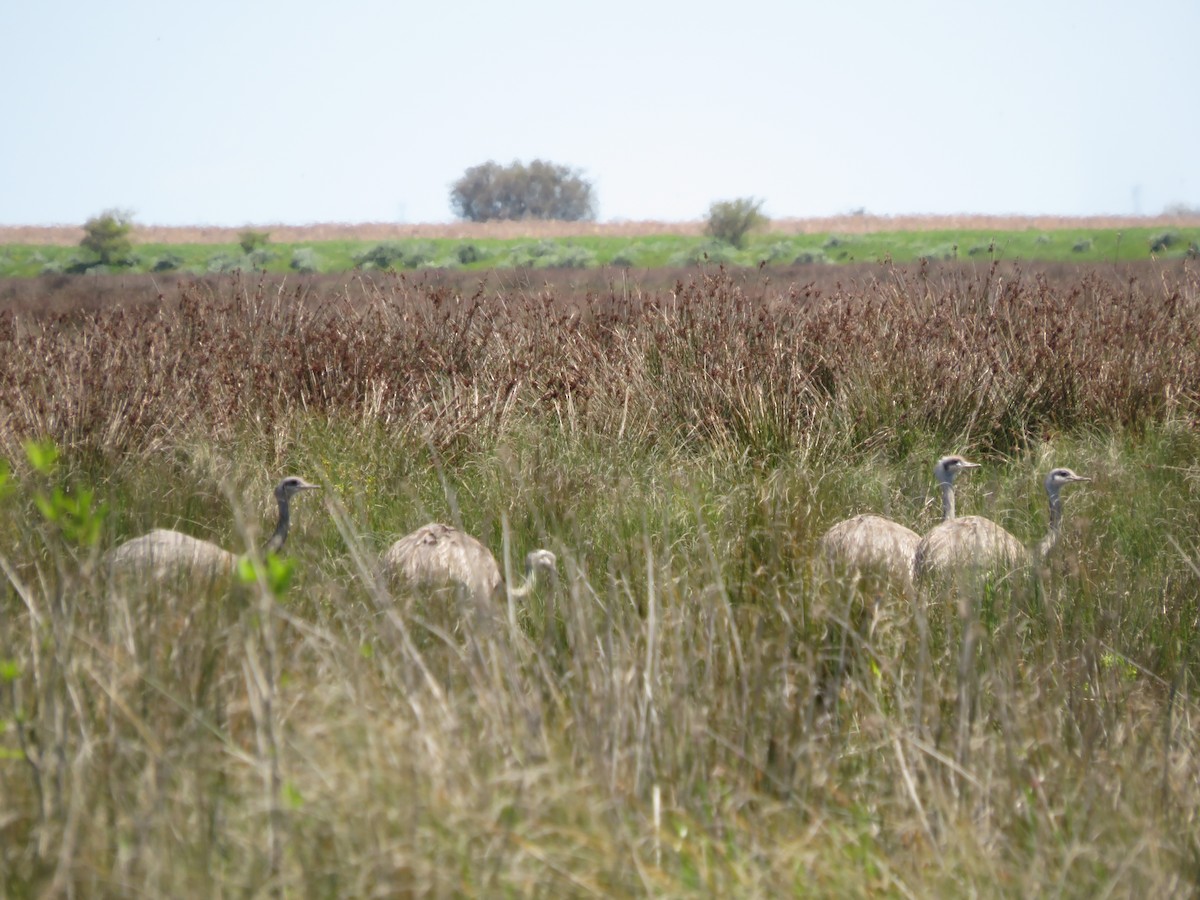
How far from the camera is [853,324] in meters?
8.66

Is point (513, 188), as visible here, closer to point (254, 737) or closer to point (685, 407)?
point (685, 407)

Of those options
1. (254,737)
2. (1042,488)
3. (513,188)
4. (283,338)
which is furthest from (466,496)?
(513,188)

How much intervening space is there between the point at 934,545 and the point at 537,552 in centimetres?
182

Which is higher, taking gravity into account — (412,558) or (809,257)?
(412,558)

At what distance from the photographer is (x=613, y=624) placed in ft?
12.9

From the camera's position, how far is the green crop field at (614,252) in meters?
37.4

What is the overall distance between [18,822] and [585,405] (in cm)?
558

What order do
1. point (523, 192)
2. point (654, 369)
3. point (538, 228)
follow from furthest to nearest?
point (523, 192), point (538, 228), point (654, 369)

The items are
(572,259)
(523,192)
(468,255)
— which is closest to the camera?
(572,259)

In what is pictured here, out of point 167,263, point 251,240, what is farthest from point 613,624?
point 251,240

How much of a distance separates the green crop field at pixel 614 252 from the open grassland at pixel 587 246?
0.07 meters

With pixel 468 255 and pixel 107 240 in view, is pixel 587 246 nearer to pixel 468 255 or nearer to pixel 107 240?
pixel 468 255

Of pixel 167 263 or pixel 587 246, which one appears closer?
pixel 167 263

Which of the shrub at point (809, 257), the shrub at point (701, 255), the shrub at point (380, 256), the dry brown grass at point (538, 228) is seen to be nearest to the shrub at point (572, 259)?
the shrub at point (701, 255)
